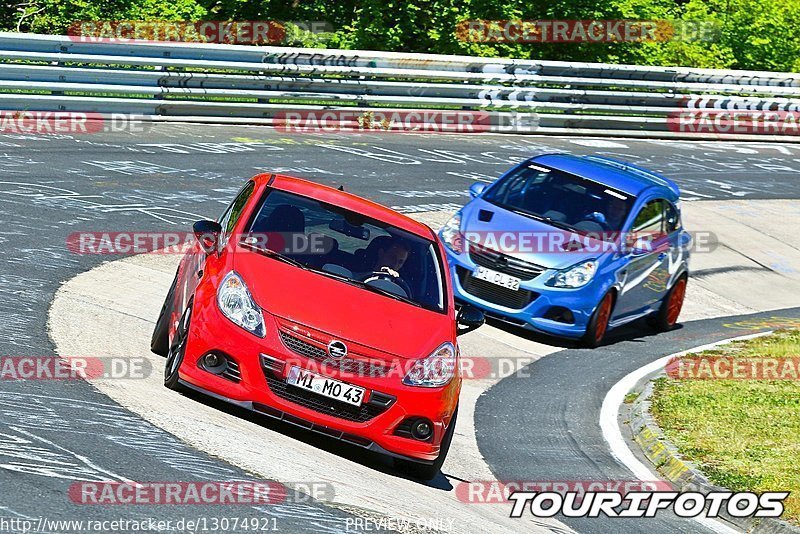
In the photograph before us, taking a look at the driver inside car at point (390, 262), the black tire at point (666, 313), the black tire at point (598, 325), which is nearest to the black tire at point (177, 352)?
the driver inside car at point (390, 262)

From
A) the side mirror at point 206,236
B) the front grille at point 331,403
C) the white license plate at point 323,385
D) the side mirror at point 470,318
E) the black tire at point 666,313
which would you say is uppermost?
the side mirror at point 206,236

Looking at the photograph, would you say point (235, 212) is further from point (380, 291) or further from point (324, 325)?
point (324, 325)

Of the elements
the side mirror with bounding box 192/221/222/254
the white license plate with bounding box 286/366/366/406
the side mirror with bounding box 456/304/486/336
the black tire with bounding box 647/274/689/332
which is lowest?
the black tire with bounding box 647/274/689/332

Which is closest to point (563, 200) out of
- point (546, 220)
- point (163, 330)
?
point (546, 220)

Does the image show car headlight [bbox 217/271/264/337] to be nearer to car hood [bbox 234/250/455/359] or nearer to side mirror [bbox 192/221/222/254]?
car hood [bbox 234/250/455/359]

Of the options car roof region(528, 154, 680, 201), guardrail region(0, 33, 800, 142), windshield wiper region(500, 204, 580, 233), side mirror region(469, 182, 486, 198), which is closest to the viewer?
windshield wiper region(500, 204, 580, 233)

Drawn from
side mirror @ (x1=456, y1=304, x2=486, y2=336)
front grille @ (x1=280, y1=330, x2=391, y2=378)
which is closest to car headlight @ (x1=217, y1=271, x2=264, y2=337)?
front grille @ (x1=280, y1=330, x2=391, y2=378)

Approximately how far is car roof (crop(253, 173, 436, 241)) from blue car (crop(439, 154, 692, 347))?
3.64m

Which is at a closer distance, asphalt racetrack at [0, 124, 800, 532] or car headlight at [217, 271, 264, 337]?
asphalt racetrack at [0, 124, 800, 532]

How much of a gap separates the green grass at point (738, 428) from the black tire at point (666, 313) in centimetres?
124

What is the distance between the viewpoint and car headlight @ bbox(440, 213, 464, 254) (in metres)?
13.5

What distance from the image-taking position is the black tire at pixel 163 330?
9438 millimetres

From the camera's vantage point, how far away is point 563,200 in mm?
14328

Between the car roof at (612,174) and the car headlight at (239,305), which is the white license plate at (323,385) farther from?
the car roof at (612,174)
